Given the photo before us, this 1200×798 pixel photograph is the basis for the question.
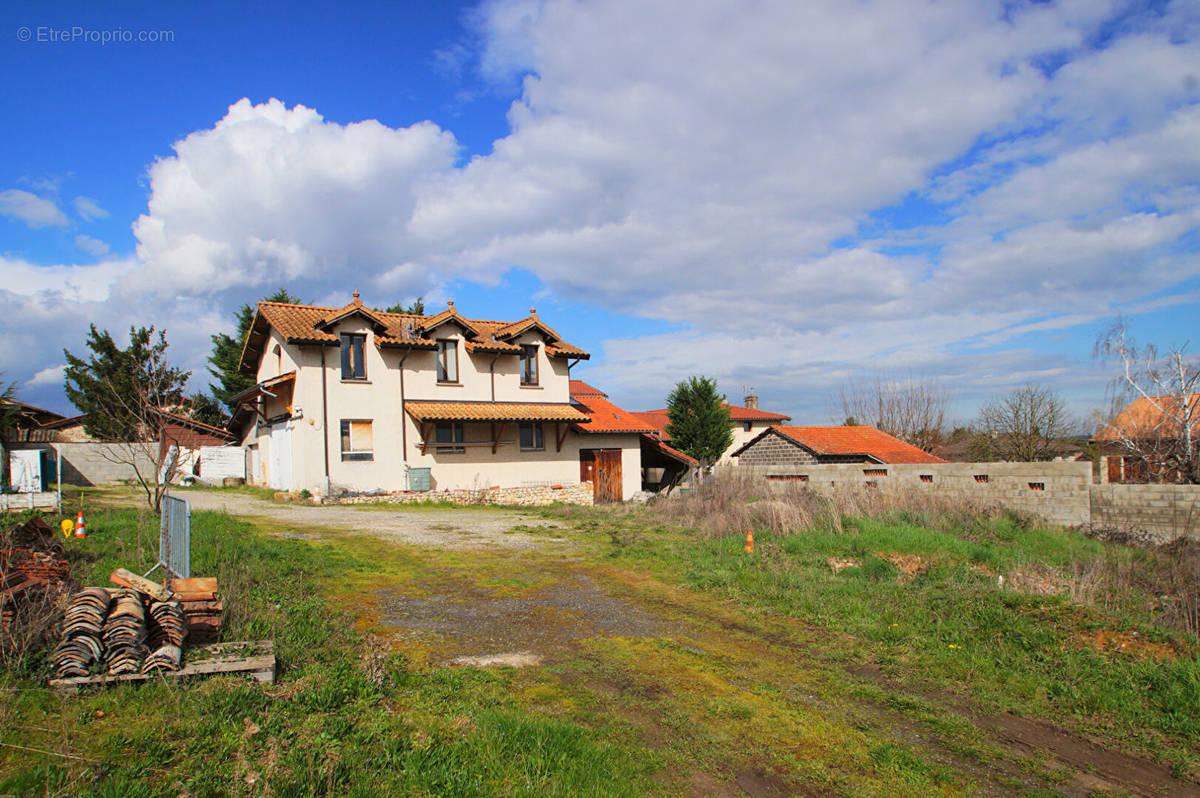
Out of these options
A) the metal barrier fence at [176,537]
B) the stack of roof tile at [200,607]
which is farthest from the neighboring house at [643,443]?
the stack of roof tile at [200,607]

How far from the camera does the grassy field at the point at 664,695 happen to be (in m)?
4.30

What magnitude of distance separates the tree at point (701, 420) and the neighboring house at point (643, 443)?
0.79 metres

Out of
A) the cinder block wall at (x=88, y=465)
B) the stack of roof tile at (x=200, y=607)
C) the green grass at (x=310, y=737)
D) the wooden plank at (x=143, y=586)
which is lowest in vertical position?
the green grass at (x=310, y=737)

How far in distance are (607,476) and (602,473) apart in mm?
280

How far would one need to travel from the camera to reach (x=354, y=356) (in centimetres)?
2306

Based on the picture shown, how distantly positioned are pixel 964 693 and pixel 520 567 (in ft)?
23.5

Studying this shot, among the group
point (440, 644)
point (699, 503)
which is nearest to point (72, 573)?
point (440, 644)

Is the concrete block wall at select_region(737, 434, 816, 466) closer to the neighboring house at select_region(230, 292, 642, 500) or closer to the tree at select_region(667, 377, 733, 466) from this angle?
the tree at select_region(667, 377, 733, 466)

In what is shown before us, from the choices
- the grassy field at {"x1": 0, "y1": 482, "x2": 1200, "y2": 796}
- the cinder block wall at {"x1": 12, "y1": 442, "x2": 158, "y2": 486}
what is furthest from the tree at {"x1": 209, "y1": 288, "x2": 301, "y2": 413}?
the grassy field at {"x1": 0, "y1": 482, "x2": 1200, "y2": 796}

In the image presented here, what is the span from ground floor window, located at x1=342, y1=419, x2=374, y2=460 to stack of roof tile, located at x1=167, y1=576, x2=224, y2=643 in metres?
16.5

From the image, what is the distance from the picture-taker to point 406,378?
23.9 m

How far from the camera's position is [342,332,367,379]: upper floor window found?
22.8 metres

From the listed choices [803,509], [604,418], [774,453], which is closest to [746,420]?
[774,453]

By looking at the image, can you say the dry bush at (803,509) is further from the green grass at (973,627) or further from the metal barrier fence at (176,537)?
the metal barrier fence at (176,537)
